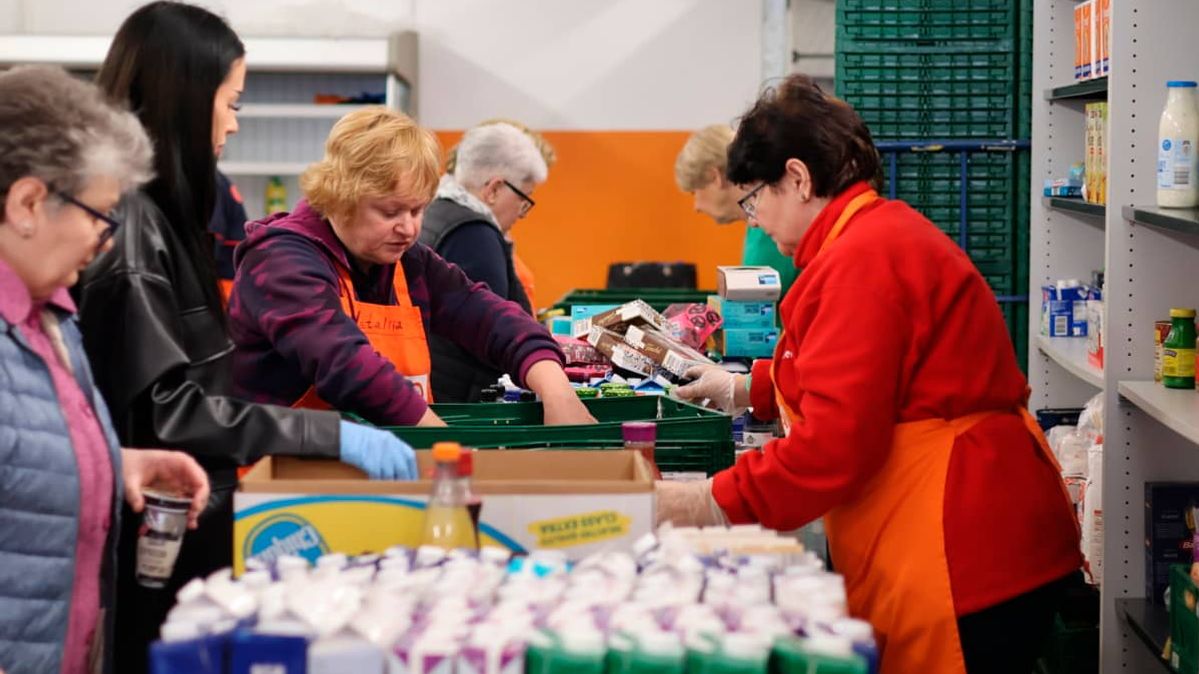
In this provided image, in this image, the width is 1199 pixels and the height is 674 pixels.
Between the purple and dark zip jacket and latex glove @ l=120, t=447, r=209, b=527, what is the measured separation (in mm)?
581

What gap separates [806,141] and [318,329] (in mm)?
1054

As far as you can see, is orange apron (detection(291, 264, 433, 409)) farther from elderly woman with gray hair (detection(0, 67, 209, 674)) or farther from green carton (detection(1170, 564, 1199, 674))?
green carton (detection(1170, 564, 1199, 674))

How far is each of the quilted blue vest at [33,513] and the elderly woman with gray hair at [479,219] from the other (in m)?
2.24

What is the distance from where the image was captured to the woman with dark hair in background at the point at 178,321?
7.80ft

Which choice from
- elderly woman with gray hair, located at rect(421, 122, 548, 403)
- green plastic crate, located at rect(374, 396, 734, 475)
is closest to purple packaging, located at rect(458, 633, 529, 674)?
green plastic crate, located at rect(374, 396, 734, 475)

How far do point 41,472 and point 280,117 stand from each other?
301 inches

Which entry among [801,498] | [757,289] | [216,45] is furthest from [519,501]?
[757,289]

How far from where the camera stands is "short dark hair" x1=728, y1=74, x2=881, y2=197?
272 cm

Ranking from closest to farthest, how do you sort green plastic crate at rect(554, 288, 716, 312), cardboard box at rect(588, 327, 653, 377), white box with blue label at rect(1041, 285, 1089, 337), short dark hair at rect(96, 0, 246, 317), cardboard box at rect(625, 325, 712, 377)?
short dark hair at rect(96, 0, 246, 317), cardboard box at rect(625, 325, 712, 377), cardboard box at rect(588, 327, 653, 377), white box with blue label at rect(1041, 285, 1089, 337), green plastic crate at rect(554, 288, 716, 312)

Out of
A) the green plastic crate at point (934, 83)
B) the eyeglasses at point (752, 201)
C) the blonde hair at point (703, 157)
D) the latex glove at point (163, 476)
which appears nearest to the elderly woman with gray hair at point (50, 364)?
the latex glove at point (163, 476)

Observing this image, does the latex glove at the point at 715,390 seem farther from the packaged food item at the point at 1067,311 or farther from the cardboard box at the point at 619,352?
the packaged food item at the point at 1067,311

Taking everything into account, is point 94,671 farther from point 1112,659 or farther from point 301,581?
point 1112,659

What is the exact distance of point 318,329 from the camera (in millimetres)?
2922

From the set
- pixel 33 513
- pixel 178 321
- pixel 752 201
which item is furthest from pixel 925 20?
pixel 33 513
